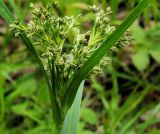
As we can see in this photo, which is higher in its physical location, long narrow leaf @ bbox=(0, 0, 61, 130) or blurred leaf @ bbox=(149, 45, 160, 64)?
blurred leaf @ bbox=(149, 45, 160, 64)

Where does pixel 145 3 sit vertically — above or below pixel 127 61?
below

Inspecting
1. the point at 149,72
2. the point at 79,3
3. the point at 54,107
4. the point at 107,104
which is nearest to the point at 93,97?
the point at 107,104

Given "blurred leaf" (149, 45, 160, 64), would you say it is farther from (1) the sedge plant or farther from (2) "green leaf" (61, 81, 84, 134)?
(1) the sedge plant

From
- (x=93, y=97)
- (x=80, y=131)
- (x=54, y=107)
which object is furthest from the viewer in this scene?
(x=93, y=97)

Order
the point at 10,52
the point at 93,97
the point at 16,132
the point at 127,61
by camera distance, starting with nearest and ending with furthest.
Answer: the point at 16,132 < the point at 93,97 < the point at 127,61 < the point at 10,52

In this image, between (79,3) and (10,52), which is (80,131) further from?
(10,52)

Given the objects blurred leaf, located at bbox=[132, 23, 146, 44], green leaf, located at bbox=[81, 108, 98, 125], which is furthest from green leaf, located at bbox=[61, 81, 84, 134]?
blurred leaf, located at bbox=[132, 23, 146, 44]

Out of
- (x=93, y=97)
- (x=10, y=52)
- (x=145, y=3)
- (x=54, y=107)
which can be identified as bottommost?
(x=54, y=107)

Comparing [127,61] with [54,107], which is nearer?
[54,107]
